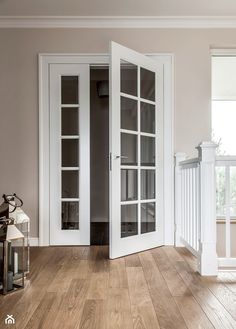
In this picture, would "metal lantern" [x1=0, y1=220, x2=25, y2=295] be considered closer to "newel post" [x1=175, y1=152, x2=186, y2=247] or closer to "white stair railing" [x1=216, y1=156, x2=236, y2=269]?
"white stair railing" [x1=216, y1=156, x2=236, y2=269]

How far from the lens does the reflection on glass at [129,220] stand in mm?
3248

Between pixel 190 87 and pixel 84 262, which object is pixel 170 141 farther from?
pixel 84 262

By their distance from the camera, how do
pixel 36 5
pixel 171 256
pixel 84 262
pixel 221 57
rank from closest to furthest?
pixel 84 262, pixel 171 256, pixel 36 5, pixel 221 57

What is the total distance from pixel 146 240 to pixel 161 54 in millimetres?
1984

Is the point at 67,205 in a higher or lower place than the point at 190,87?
lower

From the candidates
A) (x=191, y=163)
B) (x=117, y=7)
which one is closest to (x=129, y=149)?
(x=191, y=163)

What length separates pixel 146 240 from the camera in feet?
11.4

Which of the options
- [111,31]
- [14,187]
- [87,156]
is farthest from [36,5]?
[14,187]

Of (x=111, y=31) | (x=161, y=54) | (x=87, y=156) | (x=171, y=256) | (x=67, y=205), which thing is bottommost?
(x=171, y=256)

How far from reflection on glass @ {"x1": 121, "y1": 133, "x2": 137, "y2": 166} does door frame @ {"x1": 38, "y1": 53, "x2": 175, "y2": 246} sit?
0.50 meters

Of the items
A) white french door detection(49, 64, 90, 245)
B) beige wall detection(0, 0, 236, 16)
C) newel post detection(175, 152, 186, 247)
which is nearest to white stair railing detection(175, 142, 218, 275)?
newel post detection(175, 152, 186, 247)

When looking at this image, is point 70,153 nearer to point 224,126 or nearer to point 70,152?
point 70,152

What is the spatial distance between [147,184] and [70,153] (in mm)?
920

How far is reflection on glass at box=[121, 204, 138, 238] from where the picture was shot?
3.25m
